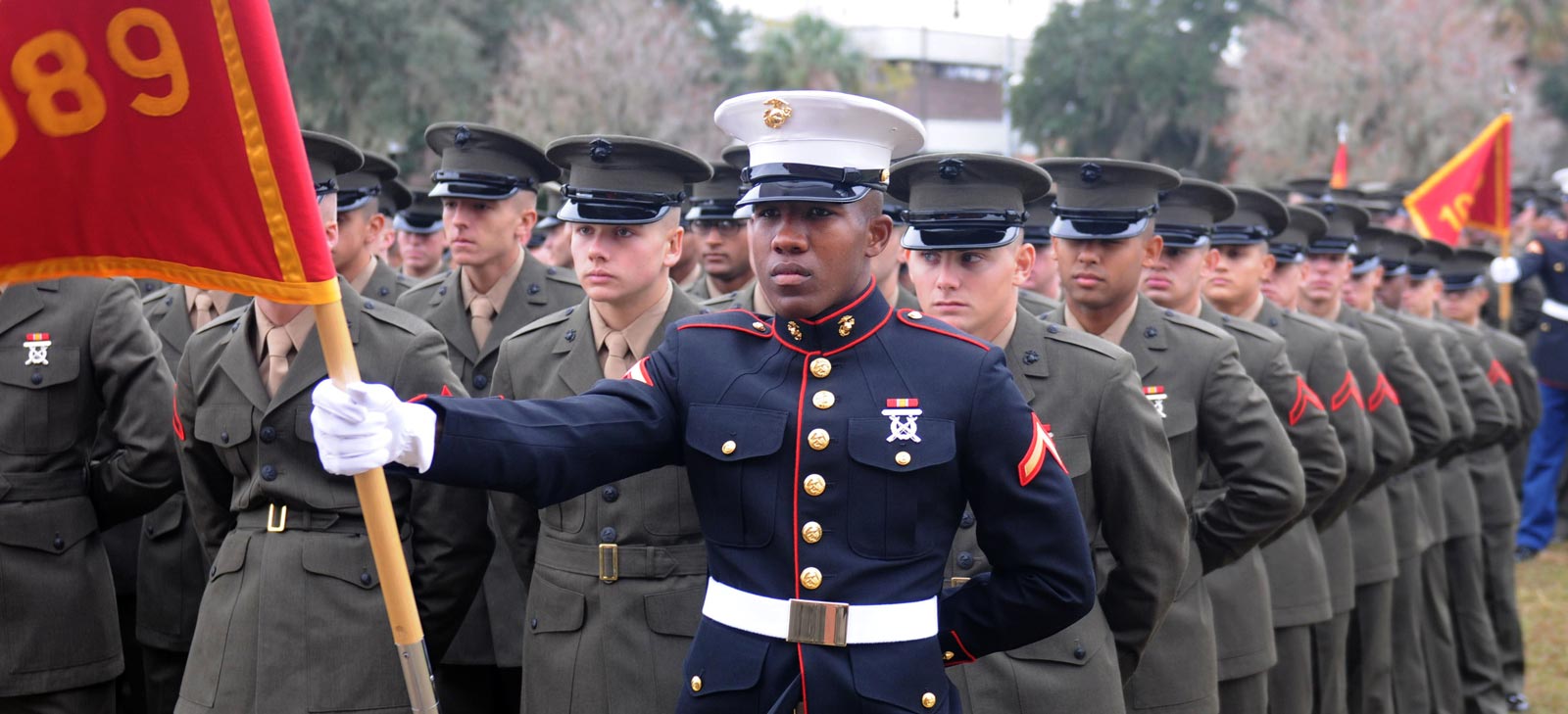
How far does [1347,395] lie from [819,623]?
13.2 feet

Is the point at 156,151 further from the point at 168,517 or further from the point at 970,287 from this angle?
the point at 168,517

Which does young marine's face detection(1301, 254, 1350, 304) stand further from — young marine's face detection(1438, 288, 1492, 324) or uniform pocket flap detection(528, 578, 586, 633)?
uniform pocket flap detection(528, 578, 586, 633)

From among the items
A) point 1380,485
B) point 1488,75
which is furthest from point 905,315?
point 1488,75

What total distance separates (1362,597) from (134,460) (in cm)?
546

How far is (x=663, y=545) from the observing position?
4453mm

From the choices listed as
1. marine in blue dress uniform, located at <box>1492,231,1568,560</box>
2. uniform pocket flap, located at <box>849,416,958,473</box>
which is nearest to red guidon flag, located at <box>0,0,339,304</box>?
uniform pocket flap, located at <box>849,416,958,473</box>

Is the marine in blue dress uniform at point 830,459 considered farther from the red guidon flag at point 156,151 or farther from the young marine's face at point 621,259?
the young marine's face at point 621,259

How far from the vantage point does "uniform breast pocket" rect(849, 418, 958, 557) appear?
3371 millimetres

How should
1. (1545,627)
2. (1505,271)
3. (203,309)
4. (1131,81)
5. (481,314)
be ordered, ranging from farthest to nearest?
1. (1131,81)
2. (1505,271)
3. (1545,627)
4. (203,309)
5. (481,314)

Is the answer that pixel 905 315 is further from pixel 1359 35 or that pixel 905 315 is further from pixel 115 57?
pixel 1359 35

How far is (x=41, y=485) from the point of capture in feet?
17.3

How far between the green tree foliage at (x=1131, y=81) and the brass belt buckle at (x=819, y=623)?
148ft

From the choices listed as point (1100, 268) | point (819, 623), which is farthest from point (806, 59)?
point (819, 623)

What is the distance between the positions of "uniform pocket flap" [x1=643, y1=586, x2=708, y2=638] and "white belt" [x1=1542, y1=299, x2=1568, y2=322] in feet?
38.5
